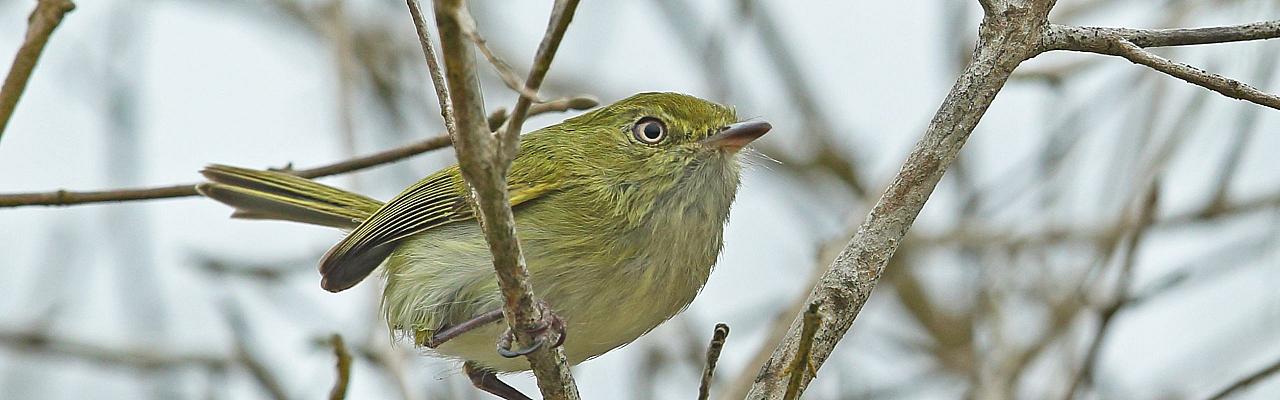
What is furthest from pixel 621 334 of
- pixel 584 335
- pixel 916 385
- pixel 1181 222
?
pixel 1181 222

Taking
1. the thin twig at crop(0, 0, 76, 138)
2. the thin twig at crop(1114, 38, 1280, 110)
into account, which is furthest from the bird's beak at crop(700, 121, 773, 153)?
the thin twig at crop(0, 0, 76, 138)

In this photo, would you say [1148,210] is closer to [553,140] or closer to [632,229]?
[632,229]

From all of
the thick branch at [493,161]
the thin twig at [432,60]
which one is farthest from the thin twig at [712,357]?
the thin twig at [432,60]

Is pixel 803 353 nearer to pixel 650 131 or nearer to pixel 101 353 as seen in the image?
pixel 650 131

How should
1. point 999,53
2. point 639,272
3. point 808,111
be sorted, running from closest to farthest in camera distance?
point 999,53, point 639,272, point 808,111

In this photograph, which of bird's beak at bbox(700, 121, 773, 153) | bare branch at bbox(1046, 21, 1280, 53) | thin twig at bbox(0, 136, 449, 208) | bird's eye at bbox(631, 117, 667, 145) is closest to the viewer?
bare branch at bbox(1046, 21, 1280, 53)

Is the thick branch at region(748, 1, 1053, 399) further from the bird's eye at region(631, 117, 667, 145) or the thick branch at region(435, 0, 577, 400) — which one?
the bird's eye at region(631, 117, 667, 145)

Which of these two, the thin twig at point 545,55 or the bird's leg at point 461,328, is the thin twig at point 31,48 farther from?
Answer: the bird's leg at point 461,328
